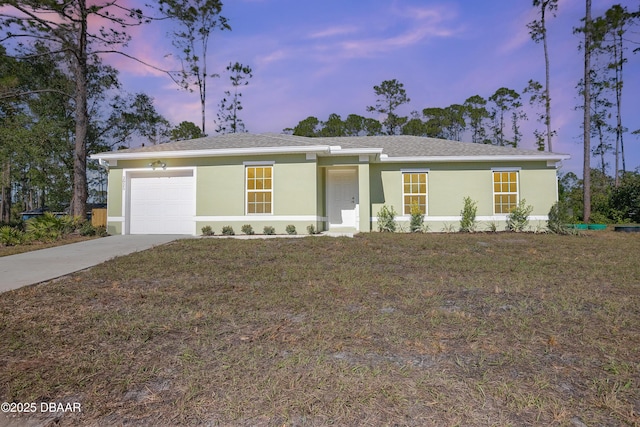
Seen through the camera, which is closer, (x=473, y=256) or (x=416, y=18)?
(x=473, y=256)

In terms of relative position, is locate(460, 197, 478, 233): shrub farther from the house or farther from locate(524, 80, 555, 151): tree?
locate(524, 80, 555, 151): tree

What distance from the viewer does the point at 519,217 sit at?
43.3 feet

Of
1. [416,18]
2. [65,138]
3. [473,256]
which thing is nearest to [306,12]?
[416,18]

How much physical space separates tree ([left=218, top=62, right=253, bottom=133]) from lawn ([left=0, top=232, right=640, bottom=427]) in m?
26.0

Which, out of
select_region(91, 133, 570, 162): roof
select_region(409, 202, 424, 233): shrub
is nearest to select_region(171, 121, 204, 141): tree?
select_region(91, 133, 570, 162): roof

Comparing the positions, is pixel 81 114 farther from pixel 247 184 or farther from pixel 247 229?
pixel 247 229

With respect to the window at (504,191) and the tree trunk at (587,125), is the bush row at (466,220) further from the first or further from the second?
the tree trunk at (587,125)

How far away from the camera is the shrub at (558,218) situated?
1280 cm

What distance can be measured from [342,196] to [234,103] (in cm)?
2029

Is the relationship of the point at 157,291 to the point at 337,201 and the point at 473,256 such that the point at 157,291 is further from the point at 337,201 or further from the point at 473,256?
the point at 337,201

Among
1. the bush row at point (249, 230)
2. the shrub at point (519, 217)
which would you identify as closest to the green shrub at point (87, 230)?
the bush row at point (249, 230)

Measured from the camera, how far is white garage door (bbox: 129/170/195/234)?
13.0 metres

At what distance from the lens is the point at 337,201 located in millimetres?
14039

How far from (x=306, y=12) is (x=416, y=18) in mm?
3171
